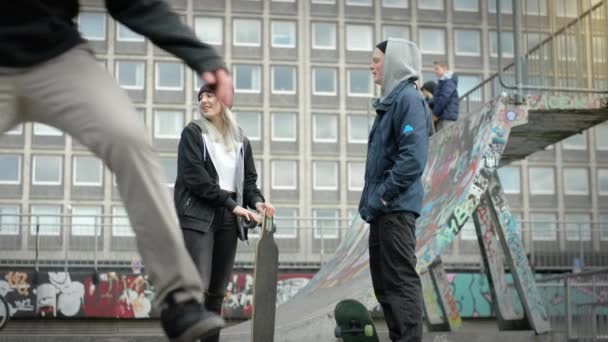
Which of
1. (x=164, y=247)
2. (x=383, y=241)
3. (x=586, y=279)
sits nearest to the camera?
(x=164, y=247)

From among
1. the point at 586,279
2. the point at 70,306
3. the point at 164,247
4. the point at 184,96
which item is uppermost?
the point at 184,96

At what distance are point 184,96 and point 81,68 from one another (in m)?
52.8

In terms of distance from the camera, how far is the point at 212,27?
56.7 m

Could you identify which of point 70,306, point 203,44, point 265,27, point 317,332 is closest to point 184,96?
point 265,27

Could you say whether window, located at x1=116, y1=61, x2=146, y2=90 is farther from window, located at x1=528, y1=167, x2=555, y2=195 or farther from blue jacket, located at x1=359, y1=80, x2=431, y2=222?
blue jacket, located at x1=359, y1=80, x2=431, y2=222

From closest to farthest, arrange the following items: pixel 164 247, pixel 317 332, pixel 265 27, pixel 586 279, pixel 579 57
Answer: pixel 164 247 → pixel 317 332 → pixel 579 57 → pixel 586 279 → pixel 265 27

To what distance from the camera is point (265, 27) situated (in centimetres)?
5650

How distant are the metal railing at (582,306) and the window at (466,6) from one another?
50.0 metres

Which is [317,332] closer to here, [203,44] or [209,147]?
[209,147]

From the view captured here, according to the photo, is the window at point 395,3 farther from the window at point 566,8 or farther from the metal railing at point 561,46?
the window at point 566,8

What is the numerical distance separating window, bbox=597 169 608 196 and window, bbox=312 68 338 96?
19038 millimetres

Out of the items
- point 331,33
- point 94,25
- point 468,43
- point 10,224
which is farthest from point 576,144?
point 10,224

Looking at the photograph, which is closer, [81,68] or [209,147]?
[81,68]

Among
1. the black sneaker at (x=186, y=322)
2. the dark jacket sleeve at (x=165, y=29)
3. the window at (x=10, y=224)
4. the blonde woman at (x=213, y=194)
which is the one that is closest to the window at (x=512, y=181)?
the window at (x=10, y=224)
